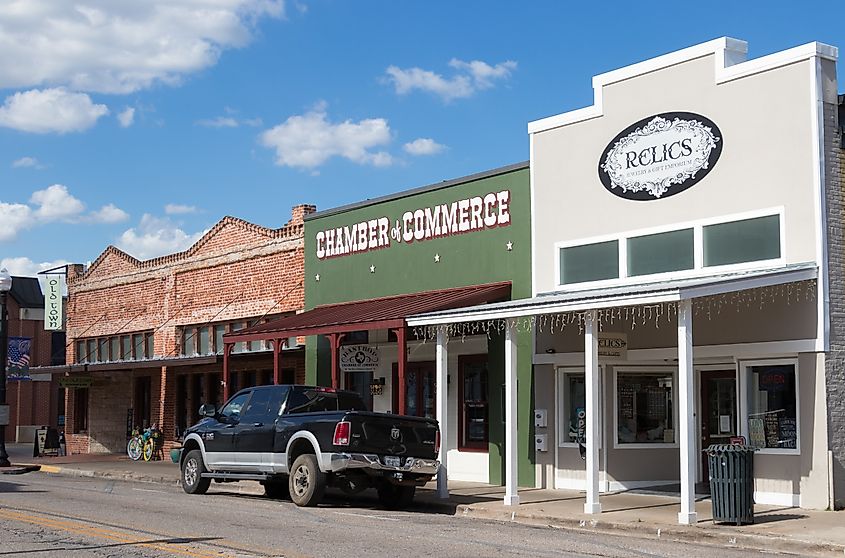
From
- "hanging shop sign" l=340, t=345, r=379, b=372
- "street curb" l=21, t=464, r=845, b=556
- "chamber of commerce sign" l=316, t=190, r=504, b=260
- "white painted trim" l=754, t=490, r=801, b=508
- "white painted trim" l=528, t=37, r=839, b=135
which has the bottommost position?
"street curb" l=21, t=464, r=845, b=556

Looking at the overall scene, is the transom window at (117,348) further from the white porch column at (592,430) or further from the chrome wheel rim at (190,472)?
the white porch column at (592,430)

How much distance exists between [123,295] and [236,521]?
22.5 metres

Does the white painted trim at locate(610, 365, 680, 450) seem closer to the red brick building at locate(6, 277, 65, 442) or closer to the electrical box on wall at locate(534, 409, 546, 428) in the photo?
the electrical box on wall at locate(534, 409, 546, 428)

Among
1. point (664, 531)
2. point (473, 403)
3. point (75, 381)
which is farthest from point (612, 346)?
point (75, 381)

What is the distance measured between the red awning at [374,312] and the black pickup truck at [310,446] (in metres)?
1.66

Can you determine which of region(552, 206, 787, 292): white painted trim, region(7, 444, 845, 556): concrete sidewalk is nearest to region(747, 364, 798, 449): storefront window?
region(7, 444, 845, 556): concrete sidewalk

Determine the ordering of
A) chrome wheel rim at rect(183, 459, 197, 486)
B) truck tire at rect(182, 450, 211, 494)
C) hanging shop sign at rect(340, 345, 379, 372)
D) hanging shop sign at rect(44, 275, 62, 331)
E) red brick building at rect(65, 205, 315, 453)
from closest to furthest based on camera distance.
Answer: truck tire at rect(182, 450, 211, 494) < chrome wheel rim at rect(183, 459, 197, 486) < hanging shop sign at rect(340, 345, 379, 372) < red brick building at rect(65, 205, 315, 453) < hanging shop sign at rect(44, 275, 62, 331)

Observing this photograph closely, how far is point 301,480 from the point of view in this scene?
1778 centimetres

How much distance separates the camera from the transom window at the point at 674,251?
56.2ft

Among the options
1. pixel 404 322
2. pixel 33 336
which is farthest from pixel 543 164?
pixel 33 336

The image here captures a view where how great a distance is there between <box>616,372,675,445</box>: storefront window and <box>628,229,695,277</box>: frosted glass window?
2142 mm

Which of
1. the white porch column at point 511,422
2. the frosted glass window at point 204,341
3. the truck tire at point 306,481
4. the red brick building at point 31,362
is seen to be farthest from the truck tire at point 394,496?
the red brick building at point 31,362

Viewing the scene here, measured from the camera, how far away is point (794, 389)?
1681 centimetres

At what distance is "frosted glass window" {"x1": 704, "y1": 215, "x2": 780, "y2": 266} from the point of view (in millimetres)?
16984
